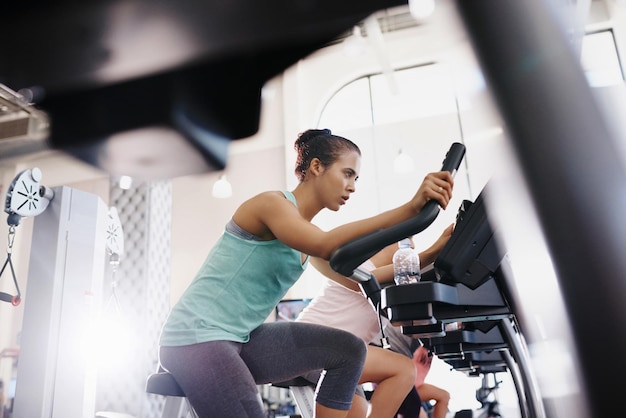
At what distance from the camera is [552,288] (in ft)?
0.51

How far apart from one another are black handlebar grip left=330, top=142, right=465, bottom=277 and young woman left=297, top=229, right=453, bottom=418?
31.9 inches

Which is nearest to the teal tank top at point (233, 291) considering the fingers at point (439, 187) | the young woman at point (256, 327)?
the young woman at point (256, 327)

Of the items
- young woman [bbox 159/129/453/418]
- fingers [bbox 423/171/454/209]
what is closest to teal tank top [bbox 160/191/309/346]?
young woman [bbox 159/129/453/418]

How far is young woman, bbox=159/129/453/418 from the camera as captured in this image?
86cm

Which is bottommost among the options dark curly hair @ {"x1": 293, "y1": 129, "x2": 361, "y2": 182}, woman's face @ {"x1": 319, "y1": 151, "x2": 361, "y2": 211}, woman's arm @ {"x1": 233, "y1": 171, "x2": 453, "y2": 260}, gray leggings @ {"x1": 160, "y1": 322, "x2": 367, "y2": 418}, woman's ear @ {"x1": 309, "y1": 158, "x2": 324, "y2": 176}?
gray leggings @ {"x1": 160, "y1": 322, "x2": 367, "y2": 418}

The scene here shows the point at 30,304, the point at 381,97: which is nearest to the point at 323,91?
the point at 381,97

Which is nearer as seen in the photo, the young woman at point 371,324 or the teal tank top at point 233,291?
the teal tank top at point 233,291

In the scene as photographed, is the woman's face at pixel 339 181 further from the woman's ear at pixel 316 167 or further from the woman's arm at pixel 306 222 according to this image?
the woman's arm at pixel 306 222

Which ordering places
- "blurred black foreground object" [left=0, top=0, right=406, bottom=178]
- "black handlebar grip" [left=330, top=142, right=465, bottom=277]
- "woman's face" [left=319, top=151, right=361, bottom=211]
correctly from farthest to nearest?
"woman's face" [left=319, top=151, right=361, bottom=211]
"blurred black foreground object" [left=0, top=0, right=406, bottom=178]
"black handlebar grip" [left=330, top=142, right=465, bottom=277]

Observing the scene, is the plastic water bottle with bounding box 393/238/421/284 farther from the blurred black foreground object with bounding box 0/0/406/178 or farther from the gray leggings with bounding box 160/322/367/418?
the blurred black foreground object with bounding box 0/0/406/178

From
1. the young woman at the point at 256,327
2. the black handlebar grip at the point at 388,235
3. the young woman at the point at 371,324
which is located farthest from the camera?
the young woman at the point at 371,324

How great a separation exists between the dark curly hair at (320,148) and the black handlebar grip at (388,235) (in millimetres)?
664

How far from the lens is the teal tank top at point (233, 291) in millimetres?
921

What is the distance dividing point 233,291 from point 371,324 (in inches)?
25.7
